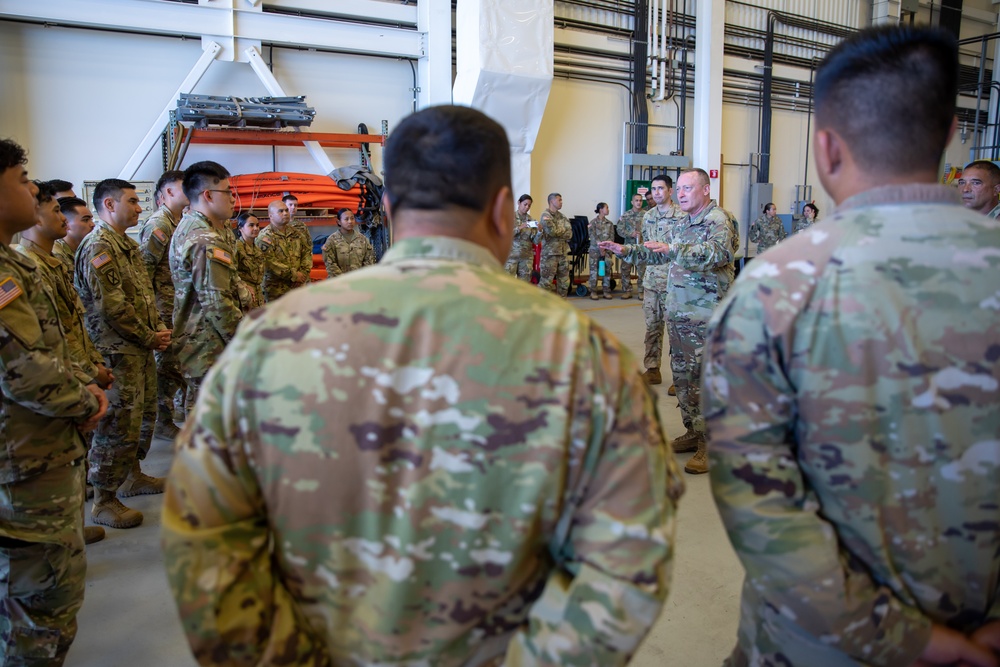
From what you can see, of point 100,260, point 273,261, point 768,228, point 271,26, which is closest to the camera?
point 100,260

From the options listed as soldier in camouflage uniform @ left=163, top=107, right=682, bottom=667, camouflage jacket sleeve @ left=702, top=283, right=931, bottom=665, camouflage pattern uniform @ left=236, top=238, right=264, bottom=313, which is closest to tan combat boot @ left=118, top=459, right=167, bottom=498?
camouflage pattern uniform @ left=236, top=238, right=264, bottom=313

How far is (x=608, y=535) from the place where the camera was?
0.86 meters

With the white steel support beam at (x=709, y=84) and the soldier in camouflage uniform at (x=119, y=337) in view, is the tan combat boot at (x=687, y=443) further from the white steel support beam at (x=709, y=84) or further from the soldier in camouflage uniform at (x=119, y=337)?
the white steel support beam at (x=709, y=84)

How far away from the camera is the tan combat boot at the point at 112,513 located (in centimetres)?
323

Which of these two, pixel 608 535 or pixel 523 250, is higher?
pixel 523 250

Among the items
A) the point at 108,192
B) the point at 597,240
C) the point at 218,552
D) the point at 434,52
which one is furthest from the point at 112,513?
the point at 597,240

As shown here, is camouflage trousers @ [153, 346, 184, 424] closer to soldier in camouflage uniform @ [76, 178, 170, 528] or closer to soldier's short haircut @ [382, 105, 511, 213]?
soldier in camouflage uniform @ [76, 178, 170, 528]

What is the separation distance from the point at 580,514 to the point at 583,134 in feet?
35.2

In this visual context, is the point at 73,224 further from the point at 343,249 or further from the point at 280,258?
the point at 343,249

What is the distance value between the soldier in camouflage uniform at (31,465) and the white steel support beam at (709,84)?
11.0 metres

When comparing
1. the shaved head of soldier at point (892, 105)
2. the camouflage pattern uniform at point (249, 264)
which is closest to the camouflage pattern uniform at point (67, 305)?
the camouflage pattern uniform at point (249, 264)

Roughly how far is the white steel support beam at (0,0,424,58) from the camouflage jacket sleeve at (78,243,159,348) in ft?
17.8

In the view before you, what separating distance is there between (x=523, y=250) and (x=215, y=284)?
653 centimetres

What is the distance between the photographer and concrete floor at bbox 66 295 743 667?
2.30 meters
